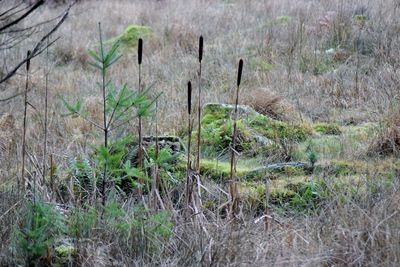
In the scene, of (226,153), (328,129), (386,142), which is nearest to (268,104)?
(328,129)

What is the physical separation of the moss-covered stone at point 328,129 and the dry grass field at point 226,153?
0.01 metres

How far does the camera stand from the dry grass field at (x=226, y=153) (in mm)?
2902

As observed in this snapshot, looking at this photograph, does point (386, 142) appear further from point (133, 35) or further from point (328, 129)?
point (133, 35)

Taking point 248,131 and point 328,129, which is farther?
point 328,129

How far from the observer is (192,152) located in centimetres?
455

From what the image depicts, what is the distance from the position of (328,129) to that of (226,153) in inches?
37.8

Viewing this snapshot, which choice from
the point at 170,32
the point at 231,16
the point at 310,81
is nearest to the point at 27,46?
the point at 170,32

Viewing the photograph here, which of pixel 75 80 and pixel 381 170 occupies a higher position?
pixel 381 170

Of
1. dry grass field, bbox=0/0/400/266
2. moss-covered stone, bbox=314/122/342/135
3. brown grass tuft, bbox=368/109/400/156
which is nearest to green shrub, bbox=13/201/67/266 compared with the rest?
dry grass field, bbox=0/0/400/266

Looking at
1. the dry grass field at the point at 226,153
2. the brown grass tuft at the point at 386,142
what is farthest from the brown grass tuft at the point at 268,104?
the brown grass tuft at the point at 386,142

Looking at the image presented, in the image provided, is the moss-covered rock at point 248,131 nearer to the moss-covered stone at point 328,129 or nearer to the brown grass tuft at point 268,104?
the moss-covered stone at point 328,129

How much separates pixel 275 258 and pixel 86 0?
13629mm

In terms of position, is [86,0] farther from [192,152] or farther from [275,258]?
[275,258]

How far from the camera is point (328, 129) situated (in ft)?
17.1
